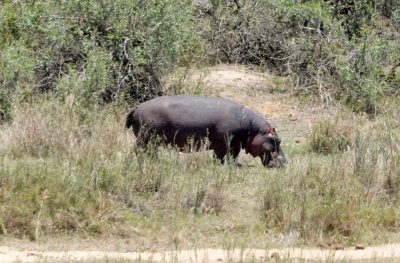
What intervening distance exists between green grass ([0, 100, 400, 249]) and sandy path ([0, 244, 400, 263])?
0.67 ft

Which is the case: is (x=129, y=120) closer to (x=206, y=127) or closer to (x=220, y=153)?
(x=206, y=127)

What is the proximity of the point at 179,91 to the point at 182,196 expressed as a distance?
5687 mm

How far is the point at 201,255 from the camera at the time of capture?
788 cm

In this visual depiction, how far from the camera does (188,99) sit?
36.6ft

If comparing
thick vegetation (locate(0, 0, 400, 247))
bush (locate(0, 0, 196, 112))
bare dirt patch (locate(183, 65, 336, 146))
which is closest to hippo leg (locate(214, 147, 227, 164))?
thick vegetation (locate(0, 0, 400, 247))

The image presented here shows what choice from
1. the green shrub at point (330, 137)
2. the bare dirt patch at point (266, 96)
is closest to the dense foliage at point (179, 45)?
the bare dirt patch at point (266, 96)

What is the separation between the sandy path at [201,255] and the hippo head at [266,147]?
128 inches

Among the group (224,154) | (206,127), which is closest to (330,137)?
(224,154)

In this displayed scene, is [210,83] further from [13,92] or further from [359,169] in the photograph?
[359,169]

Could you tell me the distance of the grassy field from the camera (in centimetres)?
845

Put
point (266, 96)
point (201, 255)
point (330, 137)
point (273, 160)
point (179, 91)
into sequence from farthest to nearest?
point (266, 96)
point (179, 91)
point (330, 137)
point (273, 160)
point (201, 255)

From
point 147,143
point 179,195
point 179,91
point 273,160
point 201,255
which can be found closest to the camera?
point 201,255

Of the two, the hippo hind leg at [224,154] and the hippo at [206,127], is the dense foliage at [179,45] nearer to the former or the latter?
the hippo at [206,127]

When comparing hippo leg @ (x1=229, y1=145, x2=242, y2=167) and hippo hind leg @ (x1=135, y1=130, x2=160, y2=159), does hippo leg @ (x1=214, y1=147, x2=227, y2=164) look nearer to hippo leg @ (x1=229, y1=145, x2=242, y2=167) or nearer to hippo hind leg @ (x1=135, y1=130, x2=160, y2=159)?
hippo leg @ (x1=229, y1=145, x2=242, y2=167)
